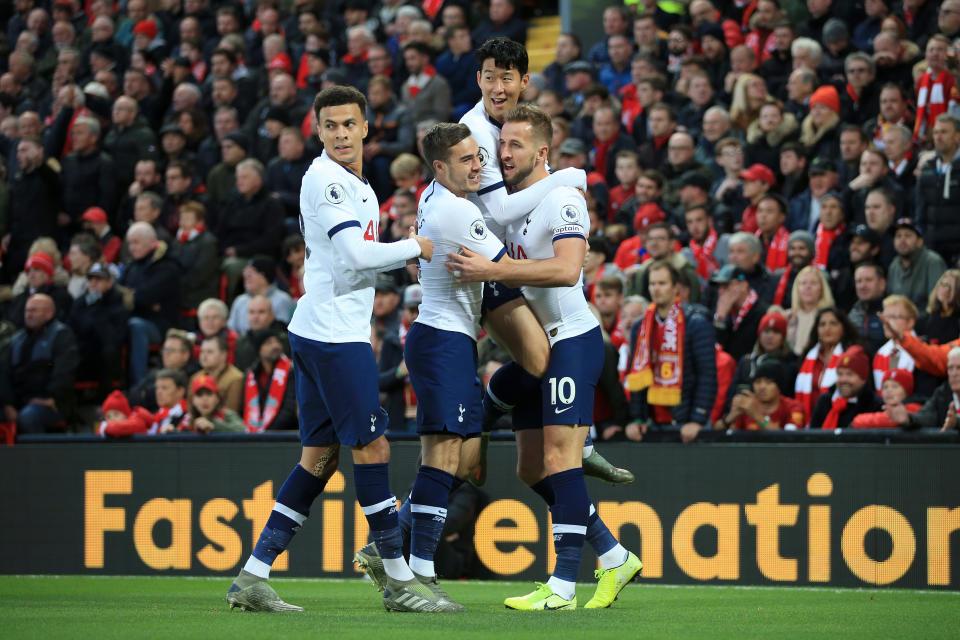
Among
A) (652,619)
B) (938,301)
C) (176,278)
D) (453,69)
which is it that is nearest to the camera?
(652,619)

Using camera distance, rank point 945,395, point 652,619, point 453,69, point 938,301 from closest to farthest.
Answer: point 652,619
point 945,395
point 938,301
point 453,69

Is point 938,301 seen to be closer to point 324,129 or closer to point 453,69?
point 324,129

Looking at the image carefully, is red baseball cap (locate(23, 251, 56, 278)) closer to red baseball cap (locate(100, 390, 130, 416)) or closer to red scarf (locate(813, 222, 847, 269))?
red baseball cap (locate(100, 390, 130, 416))

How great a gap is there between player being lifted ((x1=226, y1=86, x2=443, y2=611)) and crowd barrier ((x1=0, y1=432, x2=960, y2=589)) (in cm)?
369

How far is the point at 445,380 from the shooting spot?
22.4 feet

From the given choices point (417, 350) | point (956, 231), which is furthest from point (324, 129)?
point (956, 231)

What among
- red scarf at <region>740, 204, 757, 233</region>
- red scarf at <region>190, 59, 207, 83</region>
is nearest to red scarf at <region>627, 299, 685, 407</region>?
red scarf at <region>740, 204, 757, 233</region>

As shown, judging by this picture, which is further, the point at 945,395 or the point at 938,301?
the point at 938,301

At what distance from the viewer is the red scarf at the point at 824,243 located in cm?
1220

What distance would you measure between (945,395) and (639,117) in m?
6.03

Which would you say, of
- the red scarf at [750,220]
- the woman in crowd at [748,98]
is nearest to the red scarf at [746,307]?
the red scarf at [750,220]

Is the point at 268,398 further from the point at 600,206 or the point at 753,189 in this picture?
the point at 753,189

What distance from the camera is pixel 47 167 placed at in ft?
52.4

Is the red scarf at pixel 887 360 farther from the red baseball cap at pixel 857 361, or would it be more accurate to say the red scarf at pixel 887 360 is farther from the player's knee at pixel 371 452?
the player's knee at pixel 371 452
